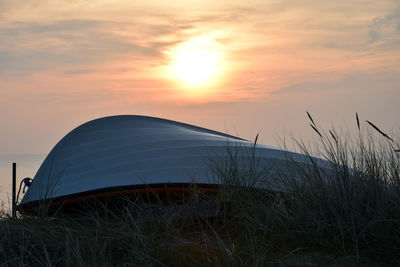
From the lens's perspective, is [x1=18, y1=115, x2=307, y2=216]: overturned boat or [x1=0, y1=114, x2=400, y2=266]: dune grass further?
[x1=18, y1=115, x2=307, y2=216]: overturned boat

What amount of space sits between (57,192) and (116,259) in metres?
2.26

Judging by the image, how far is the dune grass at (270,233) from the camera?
10.6ft

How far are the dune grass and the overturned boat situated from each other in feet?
1.63

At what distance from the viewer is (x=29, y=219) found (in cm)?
451

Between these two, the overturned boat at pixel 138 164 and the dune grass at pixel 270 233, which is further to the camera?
the overturned boat at pixel 138 164

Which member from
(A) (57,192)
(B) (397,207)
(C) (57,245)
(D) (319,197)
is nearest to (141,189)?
(A) (57,192)

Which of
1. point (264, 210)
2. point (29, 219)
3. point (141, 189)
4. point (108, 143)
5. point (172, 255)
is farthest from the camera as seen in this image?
point (108, 143)

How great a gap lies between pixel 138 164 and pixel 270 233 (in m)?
2.63

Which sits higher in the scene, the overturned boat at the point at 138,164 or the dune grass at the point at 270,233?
the overturned boat at the point at 138,164

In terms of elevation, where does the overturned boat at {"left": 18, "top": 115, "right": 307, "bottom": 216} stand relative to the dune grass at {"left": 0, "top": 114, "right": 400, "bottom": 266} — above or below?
above

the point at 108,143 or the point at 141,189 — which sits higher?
the point at 108,143

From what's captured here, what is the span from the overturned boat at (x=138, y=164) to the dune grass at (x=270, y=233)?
498mm

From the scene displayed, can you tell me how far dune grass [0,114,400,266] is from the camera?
3.23 m

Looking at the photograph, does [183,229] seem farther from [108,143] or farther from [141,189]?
[108,143]
